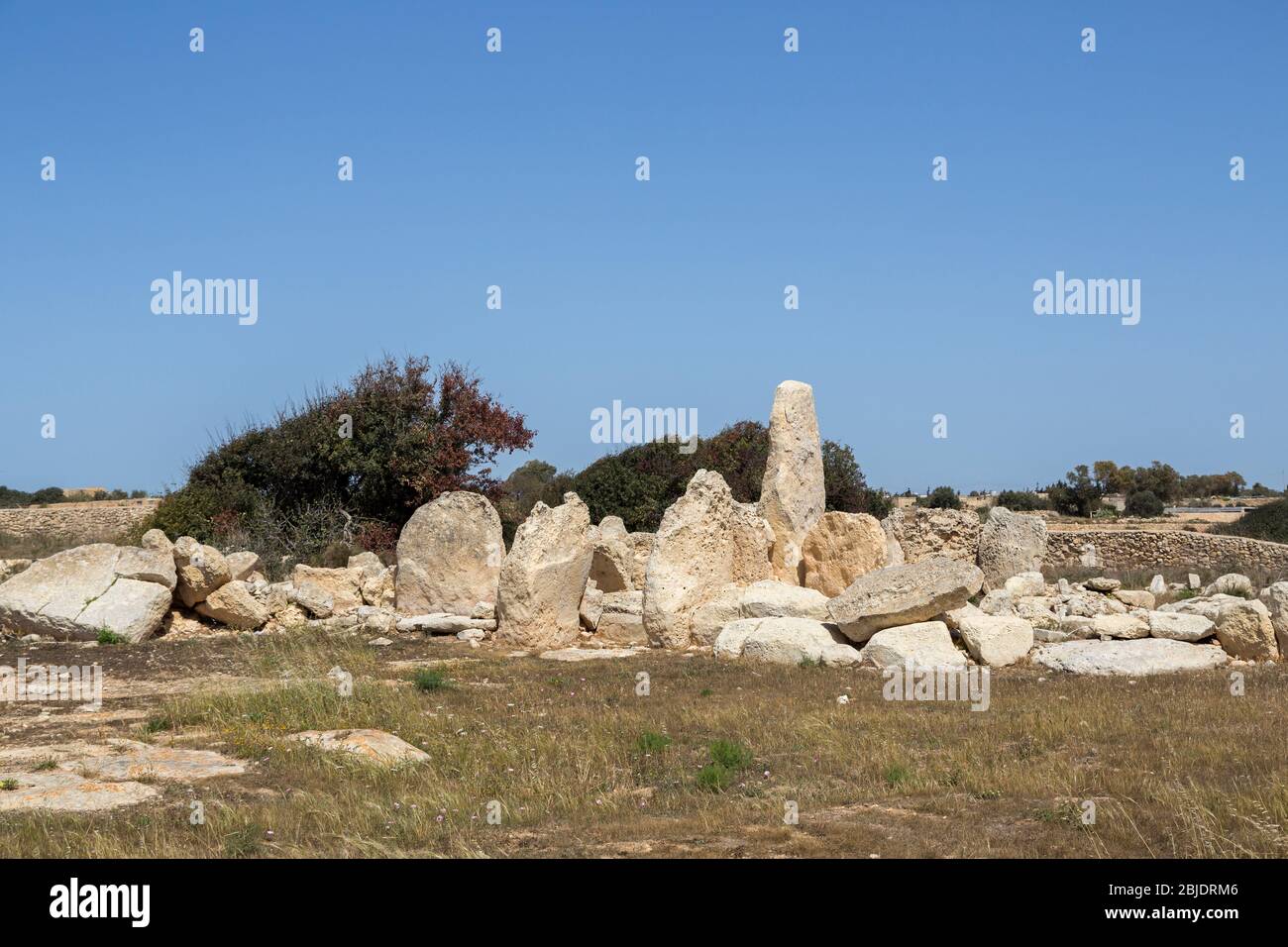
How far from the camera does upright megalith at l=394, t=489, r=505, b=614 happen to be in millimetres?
19344

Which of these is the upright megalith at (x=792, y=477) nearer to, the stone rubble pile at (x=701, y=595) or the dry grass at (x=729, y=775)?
the stone rubble pile at (x=701, y=595)

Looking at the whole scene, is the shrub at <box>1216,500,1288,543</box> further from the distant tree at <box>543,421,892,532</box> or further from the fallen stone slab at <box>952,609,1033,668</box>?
the fallen stone slab at <box>952,609,1033,668</box>

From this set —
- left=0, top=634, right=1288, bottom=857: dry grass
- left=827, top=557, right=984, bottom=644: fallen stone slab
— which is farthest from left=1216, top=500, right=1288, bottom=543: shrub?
left=0, top=634, right=1288, bottom=857: dry grass

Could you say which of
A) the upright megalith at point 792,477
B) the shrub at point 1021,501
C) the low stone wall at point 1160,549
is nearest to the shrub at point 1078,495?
the shrub at point 1021,501

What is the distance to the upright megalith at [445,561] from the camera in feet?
63.5

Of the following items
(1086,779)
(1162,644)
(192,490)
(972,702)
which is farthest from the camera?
(192,490)

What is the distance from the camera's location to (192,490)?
2755 cm

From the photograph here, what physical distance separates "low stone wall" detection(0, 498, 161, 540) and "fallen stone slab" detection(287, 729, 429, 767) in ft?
87.3

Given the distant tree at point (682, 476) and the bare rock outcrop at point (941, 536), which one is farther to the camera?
the distant tree at point (682, 476)

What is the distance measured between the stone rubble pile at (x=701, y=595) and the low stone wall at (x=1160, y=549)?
983 centimetres

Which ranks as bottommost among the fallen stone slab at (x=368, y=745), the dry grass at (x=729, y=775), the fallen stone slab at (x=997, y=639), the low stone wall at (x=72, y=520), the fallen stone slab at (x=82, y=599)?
the dry grass at (x=729, y=775)
